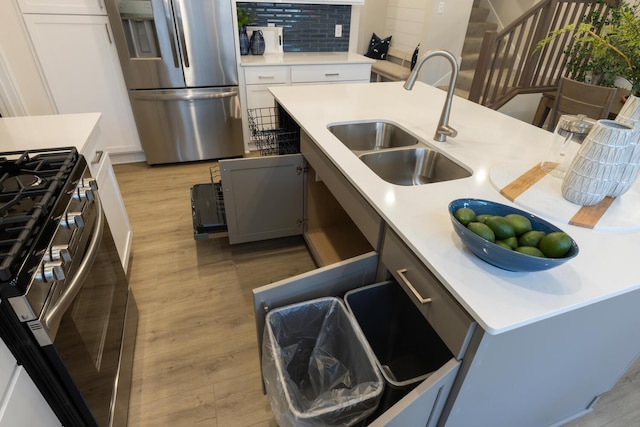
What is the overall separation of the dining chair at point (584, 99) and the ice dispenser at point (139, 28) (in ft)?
10.6

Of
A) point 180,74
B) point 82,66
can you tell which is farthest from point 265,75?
point 82,66

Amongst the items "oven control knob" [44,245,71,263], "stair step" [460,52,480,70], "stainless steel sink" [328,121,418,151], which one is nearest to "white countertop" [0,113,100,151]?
"oven control knob" [44,245,71,263]

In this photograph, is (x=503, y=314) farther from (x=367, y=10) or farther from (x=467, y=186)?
(x=367, y=10)

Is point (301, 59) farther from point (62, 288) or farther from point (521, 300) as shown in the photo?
point (521, 300)

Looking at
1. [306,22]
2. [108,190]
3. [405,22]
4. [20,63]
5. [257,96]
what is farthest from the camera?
[405,22]

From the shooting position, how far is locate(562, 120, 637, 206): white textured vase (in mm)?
960

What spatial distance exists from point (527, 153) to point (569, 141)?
7.9 inches

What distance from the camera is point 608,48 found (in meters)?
1.89

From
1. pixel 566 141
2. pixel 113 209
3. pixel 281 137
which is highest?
pixel 566 141

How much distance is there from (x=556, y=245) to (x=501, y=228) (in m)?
0.11

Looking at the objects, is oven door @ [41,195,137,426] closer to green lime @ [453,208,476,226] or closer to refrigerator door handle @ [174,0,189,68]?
green lime @ [453,208,476,226]

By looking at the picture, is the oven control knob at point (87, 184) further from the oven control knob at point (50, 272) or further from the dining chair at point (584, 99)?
the dining chair at point (584, 99)

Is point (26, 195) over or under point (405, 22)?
under

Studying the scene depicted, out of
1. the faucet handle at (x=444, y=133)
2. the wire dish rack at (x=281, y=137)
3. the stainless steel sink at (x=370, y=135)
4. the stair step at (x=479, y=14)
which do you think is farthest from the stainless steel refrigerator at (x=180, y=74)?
the stair step at (x=479, y=14)
